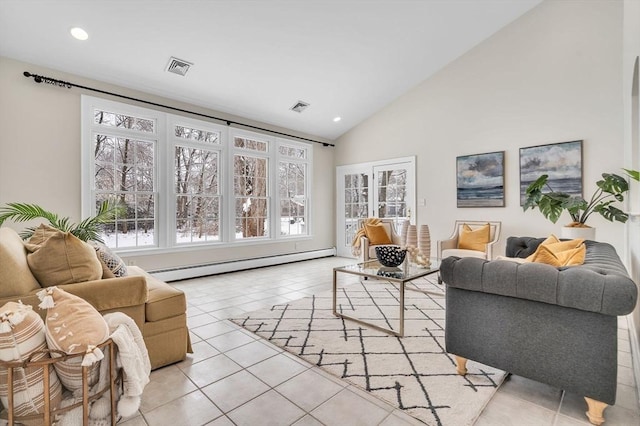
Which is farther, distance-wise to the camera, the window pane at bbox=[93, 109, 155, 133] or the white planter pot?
the window pane at bbox=[93, 109, 155, 133]

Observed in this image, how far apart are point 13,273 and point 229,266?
355 centimetres

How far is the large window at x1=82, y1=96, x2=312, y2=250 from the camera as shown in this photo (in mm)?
4043

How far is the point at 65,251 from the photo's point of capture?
6.05 feet

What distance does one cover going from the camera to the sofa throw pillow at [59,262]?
1.81 m

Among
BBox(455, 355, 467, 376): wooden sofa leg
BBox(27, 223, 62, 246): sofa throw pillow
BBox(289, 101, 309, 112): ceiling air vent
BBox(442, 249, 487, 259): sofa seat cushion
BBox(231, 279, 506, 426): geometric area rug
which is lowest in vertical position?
BBox(231, 279, 506, 426): geometric area rug

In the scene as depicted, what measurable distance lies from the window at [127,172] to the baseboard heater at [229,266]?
0.49 metres

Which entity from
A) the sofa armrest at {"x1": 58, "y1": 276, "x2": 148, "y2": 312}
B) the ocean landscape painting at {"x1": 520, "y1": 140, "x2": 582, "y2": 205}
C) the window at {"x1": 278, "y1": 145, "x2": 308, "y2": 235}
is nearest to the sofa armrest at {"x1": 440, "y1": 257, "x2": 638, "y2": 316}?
the sofa armrest at {"x1": 58, "y1": 276, "x2": 148, "y2": 312}

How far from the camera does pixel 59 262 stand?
183cm

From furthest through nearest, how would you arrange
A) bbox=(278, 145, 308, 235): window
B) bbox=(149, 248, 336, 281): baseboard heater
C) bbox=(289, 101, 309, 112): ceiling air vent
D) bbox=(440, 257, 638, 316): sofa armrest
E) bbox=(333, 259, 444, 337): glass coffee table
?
bbox=(278, 145, 308, 235): window, bbox=(289, 101, 309, 112): ceiling air vent, bbox=(149, 248, 336, 281): baseboard heater, bbox=(333, 259, 444, 337): glass coffee table, bbox=(440, 257, 638, 316): sofa armrest

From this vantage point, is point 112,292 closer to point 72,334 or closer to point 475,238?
point 72,334

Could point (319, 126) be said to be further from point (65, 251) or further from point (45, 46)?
point (65, 251)

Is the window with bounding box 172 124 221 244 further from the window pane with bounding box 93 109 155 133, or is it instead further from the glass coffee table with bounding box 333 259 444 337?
the glass coffee table with bounding box 333 259 444 337

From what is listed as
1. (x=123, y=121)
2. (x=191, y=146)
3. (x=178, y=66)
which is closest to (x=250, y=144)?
(x=191, y=146)

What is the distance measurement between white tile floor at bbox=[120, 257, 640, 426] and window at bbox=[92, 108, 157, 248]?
7.77 feet
